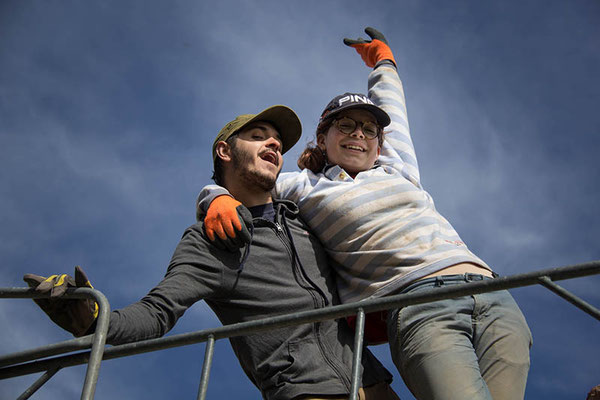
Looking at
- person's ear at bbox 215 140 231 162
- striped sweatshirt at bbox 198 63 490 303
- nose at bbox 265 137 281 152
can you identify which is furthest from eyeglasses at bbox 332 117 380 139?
person's ear at bbox 215 140 231 162

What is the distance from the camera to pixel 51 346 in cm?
199

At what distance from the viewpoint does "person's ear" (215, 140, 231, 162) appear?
123 inches

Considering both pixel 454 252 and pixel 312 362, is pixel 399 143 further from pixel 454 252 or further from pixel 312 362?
pixel 312 362

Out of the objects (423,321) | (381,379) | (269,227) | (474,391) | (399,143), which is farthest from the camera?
(399,143)

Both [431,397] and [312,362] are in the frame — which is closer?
[431,397]

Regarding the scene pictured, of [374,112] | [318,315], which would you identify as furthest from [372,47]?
[318,315]

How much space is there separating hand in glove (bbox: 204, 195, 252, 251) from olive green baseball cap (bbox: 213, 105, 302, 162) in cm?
58

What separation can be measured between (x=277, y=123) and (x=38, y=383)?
171cm

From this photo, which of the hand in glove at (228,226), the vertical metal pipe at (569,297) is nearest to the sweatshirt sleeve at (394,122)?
the hand in glove at (228,226)

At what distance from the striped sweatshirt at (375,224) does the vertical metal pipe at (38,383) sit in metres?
1.03

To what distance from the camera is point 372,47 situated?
14.5ft

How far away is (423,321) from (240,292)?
76 centimetres

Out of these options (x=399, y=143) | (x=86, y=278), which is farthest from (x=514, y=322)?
(x=86, y=278)

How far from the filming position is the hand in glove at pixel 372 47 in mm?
4297
